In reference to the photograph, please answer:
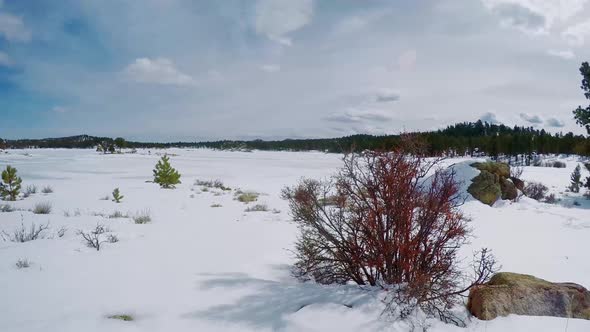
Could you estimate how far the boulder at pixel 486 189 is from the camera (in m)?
15.4

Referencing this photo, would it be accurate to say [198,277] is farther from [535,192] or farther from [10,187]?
[535,192]

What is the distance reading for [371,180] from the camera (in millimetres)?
4672

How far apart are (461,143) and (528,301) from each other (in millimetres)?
75593

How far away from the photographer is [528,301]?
433cm

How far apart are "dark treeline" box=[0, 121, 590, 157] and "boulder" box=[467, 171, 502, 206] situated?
2587 millimetres

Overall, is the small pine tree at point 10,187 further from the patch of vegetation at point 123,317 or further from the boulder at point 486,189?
the boulder at point 486,189

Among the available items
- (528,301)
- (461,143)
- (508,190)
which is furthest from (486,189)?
(461,143)

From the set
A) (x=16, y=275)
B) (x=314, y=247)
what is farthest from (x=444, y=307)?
(x=16, y=275)

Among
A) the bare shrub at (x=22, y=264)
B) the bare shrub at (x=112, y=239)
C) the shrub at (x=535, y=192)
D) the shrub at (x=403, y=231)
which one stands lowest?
the shrub at (x=535, y=192)

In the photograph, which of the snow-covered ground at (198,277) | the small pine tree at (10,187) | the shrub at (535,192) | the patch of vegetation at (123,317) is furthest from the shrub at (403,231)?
the shrub at (535,192)

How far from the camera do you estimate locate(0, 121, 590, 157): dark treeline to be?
208 inches

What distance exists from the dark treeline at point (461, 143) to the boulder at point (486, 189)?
2.59 metres

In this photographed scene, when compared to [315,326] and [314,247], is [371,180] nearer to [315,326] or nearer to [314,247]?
[314,247]

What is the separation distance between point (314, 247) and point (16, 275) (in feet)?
15.0
